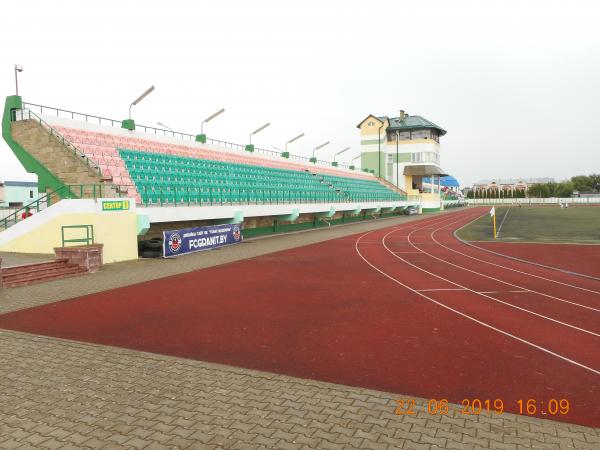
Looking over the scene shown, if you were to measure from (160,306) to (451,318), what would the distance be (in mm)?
6779

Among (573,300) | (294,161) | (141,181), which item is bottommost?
(573,300)

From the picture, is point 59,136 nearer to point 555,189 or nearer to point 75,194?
point 75,194

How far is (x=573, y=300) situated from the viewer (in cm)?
1027

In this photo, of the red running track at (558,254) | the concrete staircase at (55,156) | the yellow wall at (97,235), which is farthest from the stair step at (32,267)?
the red running track at (558,254)

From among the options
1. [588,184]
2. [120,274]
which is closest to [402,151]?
[120,274]

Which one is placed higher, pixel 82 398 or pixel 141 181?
pixel 141 181

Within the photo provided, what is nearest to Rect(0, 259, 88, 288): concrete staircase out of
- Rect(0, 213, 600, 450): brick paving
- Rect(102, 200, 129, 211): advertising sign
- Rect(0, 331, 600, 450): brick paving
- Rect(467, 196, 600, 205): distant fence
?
Rect(102, 200, 129, 211): advertising sign

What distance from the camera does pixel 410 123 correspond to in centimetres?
7194

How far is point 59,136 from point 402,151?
59398 millimetres

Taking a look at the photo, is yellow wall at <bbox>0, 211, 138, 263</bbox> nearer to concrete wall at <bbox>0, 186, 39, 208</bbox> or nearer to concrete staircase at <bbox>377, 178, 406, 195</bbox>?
concrete wall at <bbox>0, 186, 39, 208</bbox>

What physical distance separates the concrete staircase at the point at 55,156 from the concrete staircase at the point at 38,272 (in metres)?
4.52

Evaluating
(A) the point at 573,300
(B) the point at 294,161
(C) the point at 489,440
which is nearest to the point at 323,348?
(C) the point at 489,440

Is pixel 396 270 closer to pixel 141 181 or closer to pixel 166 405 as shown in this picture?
pixel 166 405

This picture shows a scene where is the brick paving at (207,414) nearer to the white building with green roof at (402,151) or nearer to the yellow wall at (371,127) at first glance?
the white building with green roof at (402,151)
